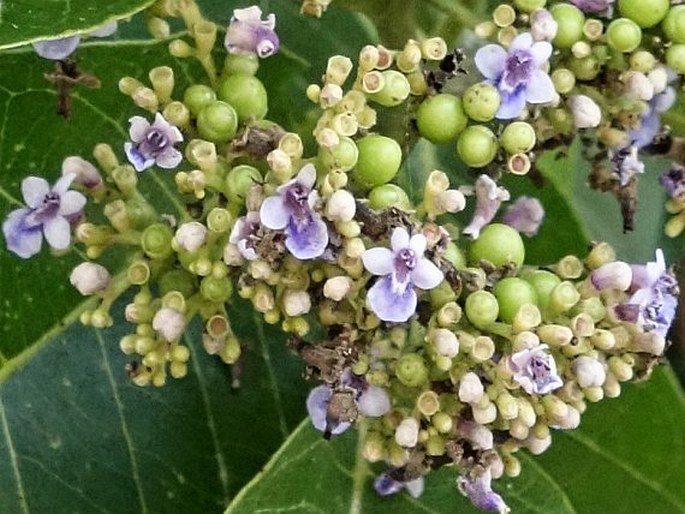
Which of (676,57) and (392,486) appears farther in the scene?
(392,486)

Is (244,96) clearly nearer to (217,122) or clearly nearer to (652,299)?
(217,122)

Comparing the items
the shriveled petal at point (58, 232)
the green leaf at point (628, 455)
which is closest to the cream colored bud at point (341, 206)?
the shriveled petal at point (58, 232)

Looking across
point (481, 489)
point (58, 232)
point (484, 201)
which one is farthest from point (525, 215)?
point (58, 232)

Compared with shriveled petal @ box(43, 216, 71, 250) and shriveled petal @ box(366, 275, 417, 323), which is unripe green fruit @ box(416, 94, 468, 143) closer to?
shriveled petal @ box(366, 275, 417, 323)

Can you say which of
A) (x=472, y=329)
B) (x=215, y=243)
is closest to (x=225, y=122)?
(x=215, y=243)

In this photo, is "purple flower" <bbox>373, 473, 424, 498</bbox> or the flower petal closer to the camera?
the flower petal

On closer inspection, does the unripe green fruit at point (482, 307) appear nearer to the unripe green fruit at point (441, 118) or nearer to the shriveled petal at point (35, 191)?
the unripe green fruit at point (441, 118)

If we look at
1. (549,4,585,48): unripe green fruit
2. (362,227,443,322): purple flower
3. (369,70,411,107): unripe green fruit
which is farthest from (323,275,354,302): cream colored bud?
(549,4,585,48): unripe green fruit
